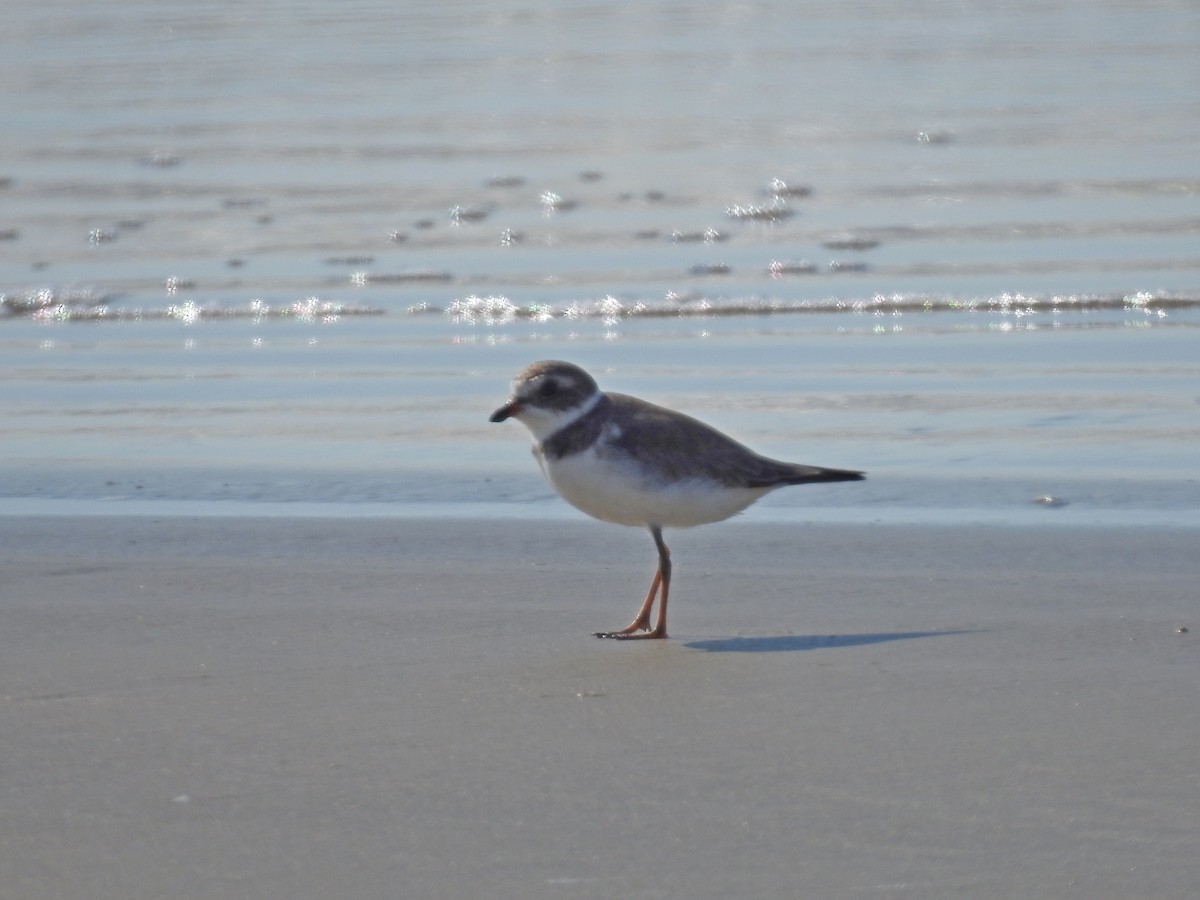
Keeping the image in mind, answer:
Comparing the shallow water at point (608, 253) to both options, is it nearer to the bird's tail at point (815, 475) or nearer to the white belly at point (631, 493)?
the bird's tail at point (815, 475)

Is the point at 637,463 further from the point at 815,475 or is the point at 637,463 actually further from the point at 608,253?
the point at 608,253

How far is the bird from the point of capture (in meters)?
4.75

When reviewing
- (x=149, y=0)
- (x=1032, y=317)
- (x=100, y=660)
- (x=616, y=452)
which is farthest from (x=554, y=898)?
(x=149, y=0)

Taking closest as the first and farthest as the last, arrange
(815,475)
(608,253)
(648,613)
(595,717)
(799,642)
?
(595,717), (799,642), (648,613), (815,475), (608,253)

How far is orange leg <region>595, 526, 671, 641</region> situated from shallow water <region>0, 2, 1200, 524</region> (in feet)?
4.14

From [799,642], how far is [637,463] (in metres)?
0.67

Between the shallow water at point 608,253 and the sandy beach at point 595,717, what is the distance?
84cm

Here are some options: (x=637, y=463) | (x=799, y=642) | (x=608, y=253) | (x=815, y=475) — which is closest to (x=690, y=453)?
(x=637, y=463)

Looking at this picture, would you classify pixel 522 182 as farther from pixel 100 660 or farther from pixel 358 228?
pixel 100 660

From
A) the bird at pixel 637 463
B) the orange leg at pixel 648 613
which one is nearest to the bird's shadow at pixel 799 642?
the orange leg at pixel 648 613

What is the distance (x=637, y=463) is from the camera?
474 centimetres

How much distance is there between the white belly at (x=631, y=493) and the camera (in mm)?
4734

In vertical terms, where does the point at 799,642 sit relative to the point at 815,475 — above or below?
below

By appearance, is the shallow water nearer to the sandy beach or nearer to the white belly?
the sandy beach
